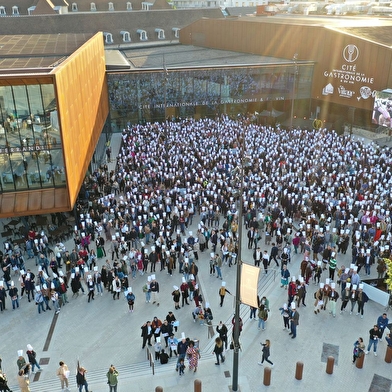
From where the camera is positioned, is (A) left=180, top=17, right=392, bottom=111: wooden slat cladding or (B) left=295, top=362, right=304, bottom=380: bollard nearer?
(B) left=295, top=362, right=304, bottom=380: bollard

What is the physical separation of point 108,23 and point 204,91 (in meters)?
19.8

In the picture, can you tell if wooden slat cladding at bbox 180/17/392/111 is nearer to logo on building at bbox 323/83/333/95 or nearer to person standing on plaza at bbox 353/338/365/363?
logo on building at bbox 323/83/333/95

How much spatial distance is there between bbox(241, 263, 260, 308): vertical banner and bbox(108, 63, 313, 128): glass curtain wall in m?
31.4

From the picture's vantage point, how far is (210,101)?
43.0 m

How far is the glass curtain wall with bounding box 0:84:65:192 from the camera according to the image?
19.0m

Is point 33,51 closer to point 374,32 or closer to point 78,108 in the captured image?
point 78,108

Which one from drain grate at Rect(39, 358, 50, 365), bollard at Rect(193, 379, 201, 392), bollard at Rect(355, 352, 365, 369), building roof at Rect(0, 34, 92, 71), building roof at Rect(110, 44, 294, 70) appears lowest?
drain grate at Rect(39, 358, 50, 365)

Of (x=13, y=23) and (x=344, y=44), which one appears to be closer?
(x=344, y=44)

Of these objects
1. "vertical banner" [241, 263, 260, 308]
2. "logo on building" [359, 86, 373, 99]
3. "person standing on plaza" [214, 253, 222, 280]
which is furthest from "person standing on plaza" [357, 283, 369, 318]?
"logo on building" [359, 86, 373, 99]

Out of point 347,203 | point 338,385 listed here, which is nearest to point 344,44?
point 347,203

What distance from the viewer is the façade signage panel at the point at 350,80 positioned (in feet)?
126

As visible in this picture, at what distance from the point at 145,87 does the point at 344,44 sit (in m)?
18.7

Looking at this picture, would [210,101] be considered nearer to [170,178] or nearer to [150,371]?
[170,178]

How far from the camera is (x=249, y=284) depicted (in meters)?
11.2
